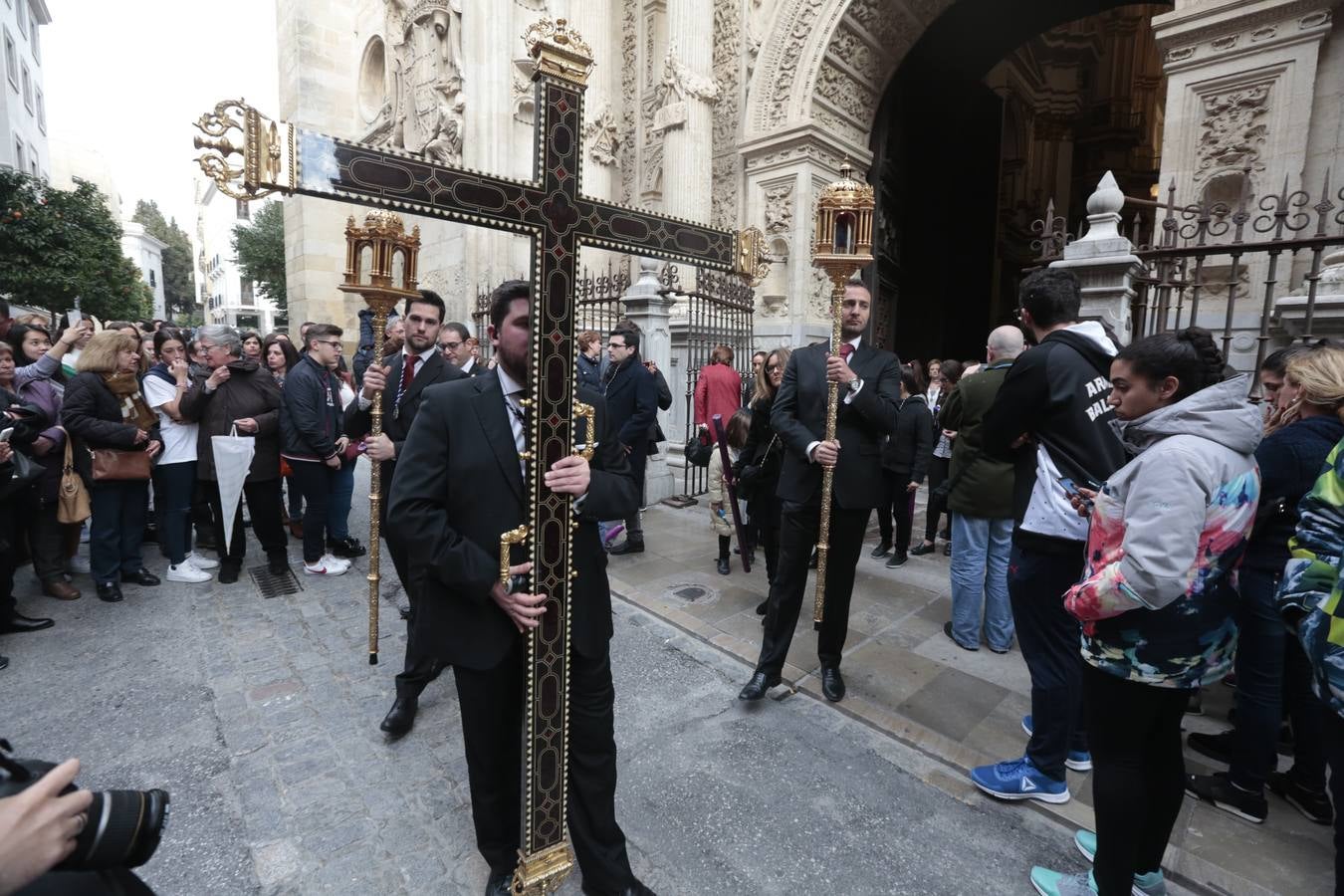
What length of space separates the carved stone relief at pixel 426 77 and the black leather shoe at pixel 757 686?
1059cm

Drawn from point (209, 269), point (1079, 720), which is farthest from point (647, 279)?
point (209, 269)

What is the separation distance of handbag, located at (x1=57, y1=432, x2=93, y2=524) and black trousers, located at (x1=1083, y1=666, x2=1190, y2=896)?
21.1 feet

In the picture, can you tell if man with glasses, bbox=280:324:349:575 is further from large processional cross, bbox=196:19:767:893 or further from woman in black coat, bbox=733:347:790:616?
large processional cross, bbox=196:19:767:893

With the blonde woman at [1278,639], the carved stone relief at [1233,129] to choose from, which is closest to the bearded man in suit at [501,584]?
the blonde woman at [1278,639]

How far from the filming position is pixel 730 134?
11062 mm

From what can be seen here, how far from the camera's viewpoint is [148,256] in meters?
54.1

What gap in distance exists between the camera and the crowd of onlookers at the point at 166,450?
4598 mm

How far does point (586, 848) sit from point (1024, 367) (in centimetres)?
250

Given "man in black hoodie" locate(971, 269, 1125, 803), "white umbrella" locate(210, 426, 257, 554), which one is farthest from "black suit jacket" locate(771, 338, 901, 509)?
"white umbrella" locate(210, 426, 257, 554)

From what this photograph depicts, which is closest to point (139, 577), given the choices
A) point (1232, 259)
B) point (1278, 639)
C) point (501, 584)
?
point (501, 584)

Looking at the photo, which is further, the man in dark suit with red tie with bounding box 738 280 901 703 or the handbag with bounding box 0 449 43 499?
the handbag with bounding box 0 449 43 499

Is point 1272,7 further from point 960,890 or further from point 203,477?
point 203,477

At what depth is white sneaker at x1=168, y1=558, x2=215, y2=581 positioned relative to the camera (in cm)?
508

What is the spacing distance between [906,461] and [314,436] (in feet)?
16.2
